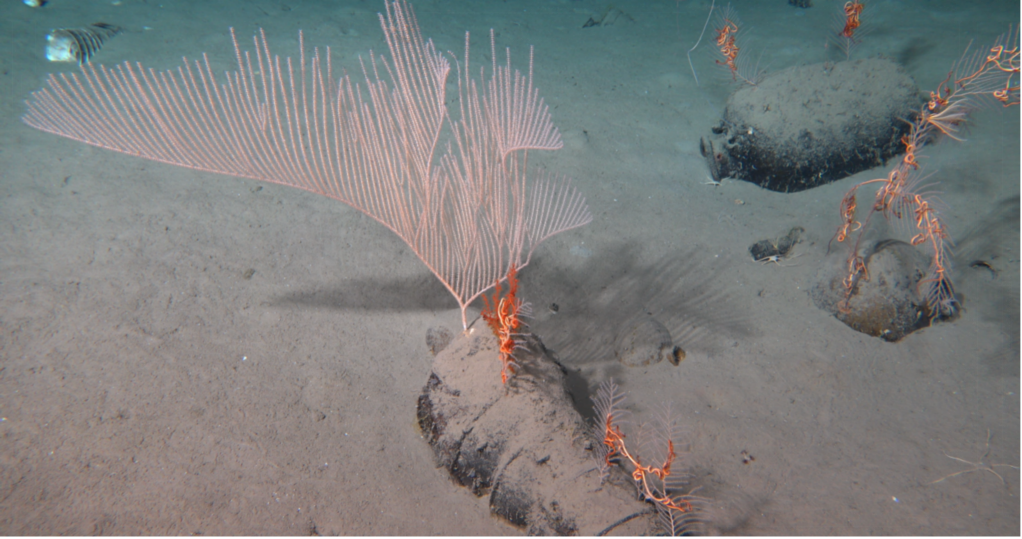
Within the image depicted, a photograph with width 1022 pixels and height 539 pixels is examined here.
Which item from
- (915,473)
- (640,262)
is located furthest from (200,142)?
(915,473)

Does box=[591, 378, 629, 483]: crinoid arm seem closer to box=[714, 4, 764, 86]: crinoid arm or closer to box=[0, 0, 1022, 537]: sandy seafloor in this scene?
box=[0, 0, 1022, 537]: sandy seafloor

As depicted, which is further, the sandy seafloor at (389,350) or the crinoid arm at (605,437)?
the sandy seafloor at (389,350)

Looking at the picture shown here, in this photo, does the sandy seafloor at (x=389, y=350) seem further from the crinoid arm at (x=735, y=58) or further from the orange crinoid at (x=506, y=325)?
the crinoid arm at (x=735, y=58)

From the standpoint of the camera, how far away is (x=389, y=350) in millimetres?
3691

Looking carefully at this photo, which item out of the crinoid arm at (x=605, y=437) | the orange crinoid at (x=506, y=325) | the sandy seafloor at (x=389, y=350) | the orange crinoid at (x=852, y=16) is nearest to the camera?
the crinoid arm at (x=605, y=437)

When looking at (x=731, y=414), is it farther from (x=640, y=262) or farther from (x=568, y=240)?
(x=568, y=240)

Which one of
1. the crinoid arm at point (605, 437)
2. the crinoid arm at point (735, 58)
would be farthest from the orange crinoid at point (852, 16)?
the crinoid arm at point (605, 437)

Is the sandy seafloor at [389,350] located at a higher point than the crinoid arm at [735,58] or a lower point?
lower

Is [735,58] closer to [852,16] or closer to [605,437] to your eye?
[852,16]

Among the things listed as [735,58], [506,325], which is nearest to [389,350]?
[506,325]

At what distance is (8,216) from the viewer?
387 centimetres

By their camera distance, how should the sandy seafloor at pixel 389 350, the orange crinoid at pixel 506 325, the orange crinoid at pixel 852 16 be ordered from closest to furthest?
the sandy seafloor at pixel 389 350 < the orange crinoid at pixel 506 325 < the orange crinoid at pixel 852 16

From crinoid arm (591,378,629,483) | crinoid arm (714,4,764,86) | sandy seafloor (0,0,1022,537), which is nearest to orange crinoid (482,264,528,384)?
crinoid arm (591,378,629,483)

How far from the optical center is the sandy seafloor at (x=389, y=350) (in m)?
2.53
